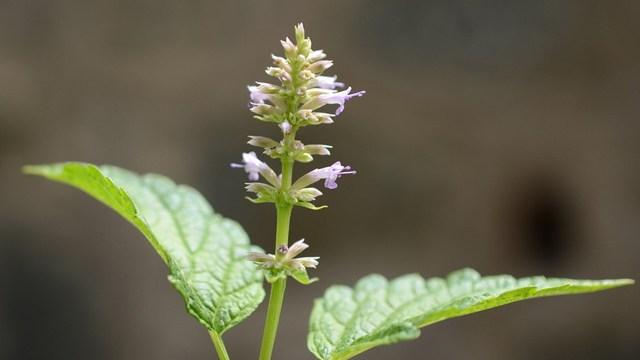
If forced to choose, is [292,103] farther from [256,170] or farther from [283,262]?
[283,262]

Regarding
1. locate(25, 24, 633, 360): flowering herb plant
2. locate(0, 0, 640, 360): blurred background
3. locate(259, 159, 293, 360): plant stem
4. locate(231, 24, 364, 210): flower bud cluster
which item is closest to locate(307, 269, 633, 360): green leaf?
locate(25, 24, 633, 360): flowering herb plant

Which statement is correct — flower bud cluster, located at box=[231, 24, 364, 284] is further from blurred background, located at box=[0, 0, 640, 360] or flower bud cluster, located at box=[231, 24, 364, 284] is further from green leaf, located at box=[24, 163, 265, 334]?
blurred background, located at box=[0, 0, 640, 360]

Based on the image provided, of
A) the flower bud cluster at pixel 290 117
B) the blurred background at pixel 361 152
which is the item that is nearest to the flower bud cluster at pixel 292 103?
the flower bud cluster at pixel 290 117

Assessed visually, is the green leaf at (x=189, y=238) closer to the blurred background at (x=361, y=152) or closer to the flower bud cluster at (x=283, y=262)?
the flower bud cluster at (x=283, y=262)

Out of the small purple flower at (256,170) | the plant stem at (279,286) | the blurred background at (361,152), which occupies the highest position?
the blurred background at (361,152)

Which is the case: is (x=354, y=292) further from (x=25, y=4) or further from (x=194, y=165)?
(x=25, y=4)

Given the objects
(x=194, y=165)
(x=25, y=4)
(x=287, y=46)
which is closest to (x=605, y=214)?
(x=194, y=165)

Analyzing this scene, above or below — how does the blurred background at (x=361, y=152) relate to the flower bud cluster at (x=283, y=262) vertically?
above

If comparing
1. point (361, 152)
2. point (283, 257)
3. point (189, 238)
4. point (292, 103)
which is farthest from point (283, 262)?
point (361, 152)
